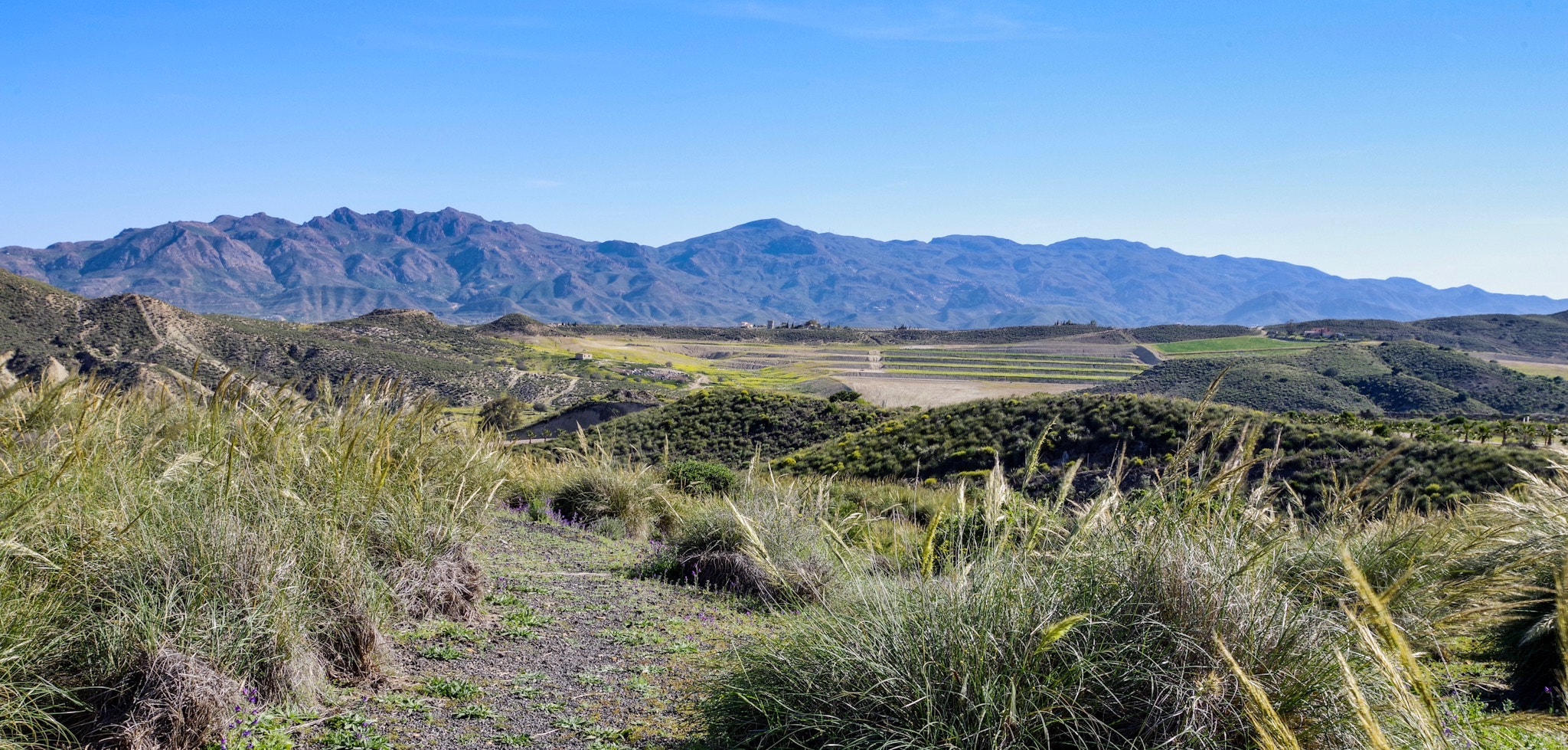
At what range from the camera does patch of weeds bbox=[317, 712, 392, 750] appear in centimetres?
392

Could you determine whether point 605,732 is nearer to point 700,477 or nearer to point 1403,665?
point 1403,665

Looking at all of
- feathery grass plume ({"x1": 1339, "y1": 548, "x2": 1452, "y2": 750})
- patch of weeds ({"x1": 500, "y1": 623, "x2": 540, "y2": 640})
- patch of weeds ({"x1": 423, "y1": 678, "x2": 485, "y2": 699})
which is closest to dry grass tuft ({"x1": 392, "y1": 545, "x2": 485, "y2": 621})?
patch of weeds ({"x1": 500, "y1": 623, "x2": 540, "y2": 640})

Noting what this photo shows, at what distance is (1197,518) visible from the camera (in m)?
3.61

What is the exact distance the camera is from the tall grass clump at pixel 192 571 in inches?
141

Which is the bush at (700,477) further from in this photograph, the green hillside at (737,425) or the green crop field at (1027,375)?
the green crop field at (1027,375)

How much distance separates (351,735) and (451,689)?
77 cm

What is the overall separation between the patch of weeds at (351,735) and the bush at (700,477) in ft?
32.7

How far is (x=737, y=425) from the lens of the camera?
34969mm

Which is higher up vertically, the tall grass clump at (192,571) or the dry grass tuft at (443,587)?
the tall grass clump at (192,571)

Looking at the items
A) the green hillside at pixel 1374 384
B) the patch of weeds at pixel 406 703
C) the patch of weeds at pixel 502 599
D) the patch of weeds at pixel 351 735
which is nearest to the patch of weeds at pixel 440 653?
the patch of weeds at pixel 406 703

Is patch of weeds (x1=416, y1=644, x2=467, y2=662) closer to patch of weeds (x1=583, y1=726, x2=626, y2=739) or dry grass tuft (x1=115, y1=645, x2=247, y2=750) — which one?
patch of weeds (x1=583, y1=726, x2=626, y2=739)

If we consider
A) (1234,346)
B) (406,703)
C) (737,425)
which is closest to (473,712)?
(406,703)

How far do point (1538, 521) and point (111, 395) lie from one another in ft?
32.0

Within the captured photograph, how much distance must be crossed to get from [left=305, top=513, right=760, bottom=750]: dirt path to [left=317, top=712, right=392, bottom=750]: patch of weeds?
5cm
